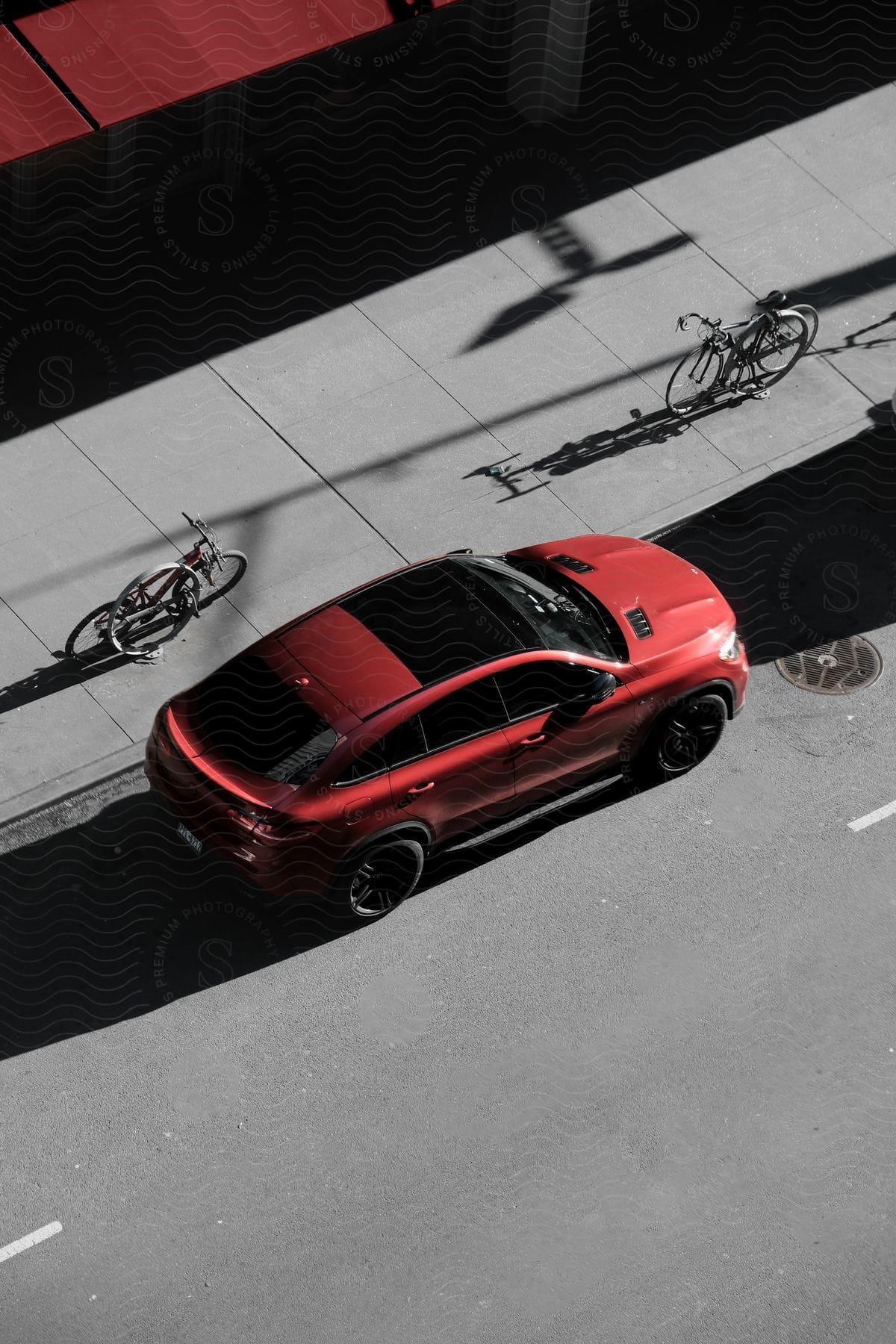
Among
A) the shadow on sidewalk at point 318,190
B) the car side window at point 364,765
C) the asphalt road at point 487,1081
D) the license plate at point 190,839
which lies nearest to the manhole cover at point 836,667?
the asphalt road at point 487,1081

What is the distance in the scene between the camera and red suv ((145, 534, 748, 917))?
9320 mm

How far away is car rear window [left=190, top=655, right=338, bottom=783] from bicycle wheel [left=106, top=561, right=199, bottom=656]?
136cm

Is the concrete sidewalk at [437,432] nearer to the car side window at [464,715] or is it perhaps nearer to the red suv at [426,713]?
the red suv at [426,713]

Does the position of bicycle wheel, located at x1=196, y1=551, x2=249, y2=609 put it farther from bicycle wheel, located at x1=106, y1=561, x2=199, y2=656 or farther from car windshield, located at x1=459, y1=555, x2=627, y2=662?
car windshield, located at x1=459, y1=555, x2=627, y2=662

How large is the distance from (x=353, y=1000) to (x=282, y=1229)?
1.45 metres

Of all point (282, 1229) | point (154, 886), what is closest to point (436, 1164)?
point (282, 1229)

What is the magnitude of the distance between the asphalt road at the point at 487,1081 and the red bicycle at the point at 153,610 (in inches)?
49.9

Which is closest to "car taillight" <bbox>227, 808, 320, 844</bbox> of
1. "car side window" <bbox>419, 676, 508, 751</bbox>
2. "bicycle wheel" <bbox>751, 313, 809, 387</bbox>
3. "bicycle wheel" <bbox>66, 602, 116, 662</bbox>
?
"car side window" <bbox>419, 676, 508, 751</bbox>

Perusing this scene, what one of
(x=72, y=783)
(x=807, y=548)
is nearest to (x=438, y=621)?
(x=72, y=783)

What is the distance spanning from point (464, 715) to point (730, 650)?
2033 mm

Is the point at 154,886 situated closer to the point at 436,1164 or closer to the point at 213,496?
the point at 436,1164

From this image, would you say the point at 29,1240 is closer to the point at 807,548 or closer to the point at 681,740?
the point at 681,740

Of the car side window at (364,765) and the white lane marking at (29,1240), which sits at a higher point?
the car side window at (364,765)

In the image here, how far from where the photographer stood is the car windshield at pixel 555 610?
1009cm
